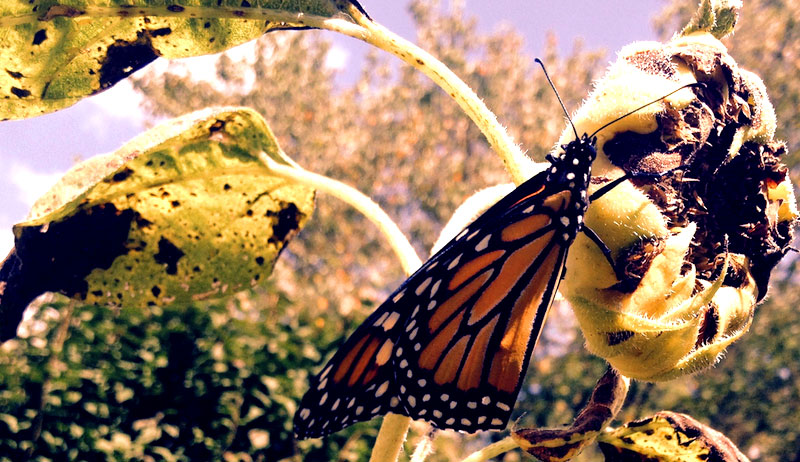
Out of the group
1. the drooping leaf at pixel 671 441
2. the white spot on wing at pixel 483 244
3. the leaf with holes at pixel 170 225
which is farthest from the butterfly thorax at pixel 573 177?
the leaf with holes at pixel 170 225

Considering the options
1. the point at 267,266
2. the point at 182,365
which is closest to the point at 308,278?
the point at 182,365

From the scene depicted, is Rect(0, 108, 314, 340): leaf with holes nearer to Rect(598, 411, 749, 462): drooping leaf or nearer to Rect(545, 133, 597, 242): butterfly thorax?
Rect(545, 133, 597, 242): butterfly thorax

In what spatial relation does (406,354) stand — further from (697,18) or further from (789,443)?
(789,443)

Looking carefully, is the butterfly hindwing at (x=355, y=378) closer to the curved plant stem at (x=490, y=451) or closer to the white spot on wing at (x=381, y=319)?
the white spot on wing at (x=381, y=319)

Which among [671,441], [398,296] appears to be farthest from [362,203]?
[671,441]

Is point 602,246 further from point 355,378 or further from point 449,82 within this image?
point 355,378

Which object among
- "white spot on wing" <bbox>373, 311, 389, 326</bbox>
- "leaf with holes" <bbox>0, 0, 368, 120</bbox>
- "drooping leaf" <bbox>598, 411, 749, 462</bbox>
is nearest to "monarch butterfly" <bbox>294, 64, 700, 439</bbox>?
"white spot on wing" <bbox>373, 311, 389, 326</bbox>
